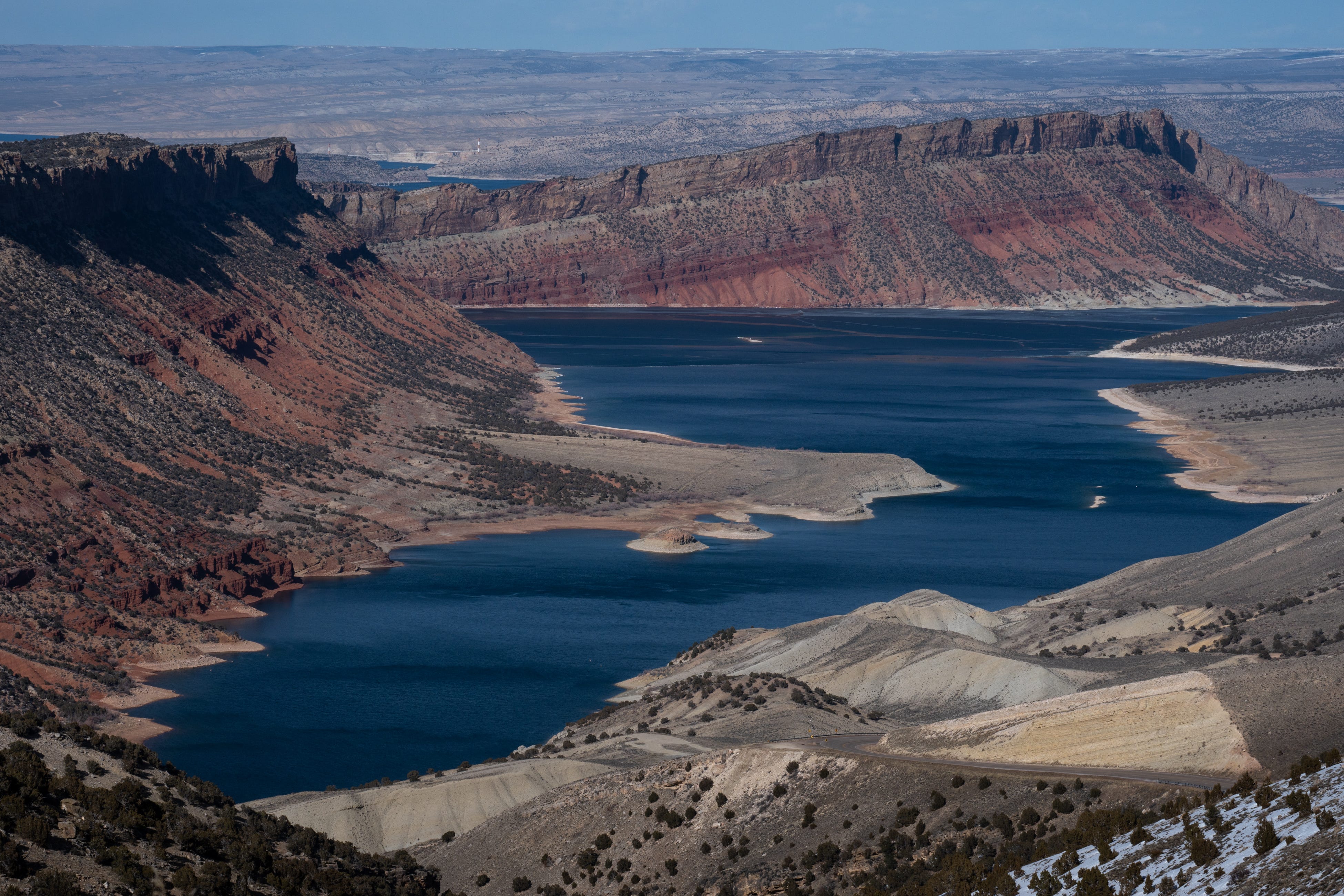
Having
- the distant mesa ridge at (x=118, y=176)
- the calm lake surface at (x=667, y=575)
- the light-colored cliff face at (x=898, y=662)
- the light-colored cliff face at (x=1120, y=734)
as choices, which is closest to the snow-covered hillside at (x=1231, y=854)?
the light-colored cliff face at (x=1120, y=734)

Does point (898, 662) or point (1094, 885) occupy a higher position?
point (1094, 885)

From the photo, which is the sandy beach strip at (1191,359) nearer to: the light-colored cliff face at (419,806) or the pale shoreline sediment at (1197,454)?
the pale shoreline sediment at (1197,454)

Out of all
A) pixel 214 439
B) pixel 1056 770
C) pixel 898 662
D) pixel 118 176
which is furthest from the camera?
pixel 118 176

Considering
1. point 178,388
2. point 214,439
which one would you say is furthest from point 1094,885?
point 178,388

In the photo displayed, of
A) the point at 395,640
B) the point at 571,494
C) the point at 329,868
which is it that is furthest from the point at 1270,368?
the point at 329,868

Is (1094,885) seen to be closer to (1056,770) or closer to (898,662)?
(1056,770)

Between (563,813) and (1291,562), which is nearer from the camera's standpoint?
(563,813)

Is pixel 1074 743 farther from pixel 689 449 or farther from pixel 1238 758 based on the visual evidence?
pixel 689 449
